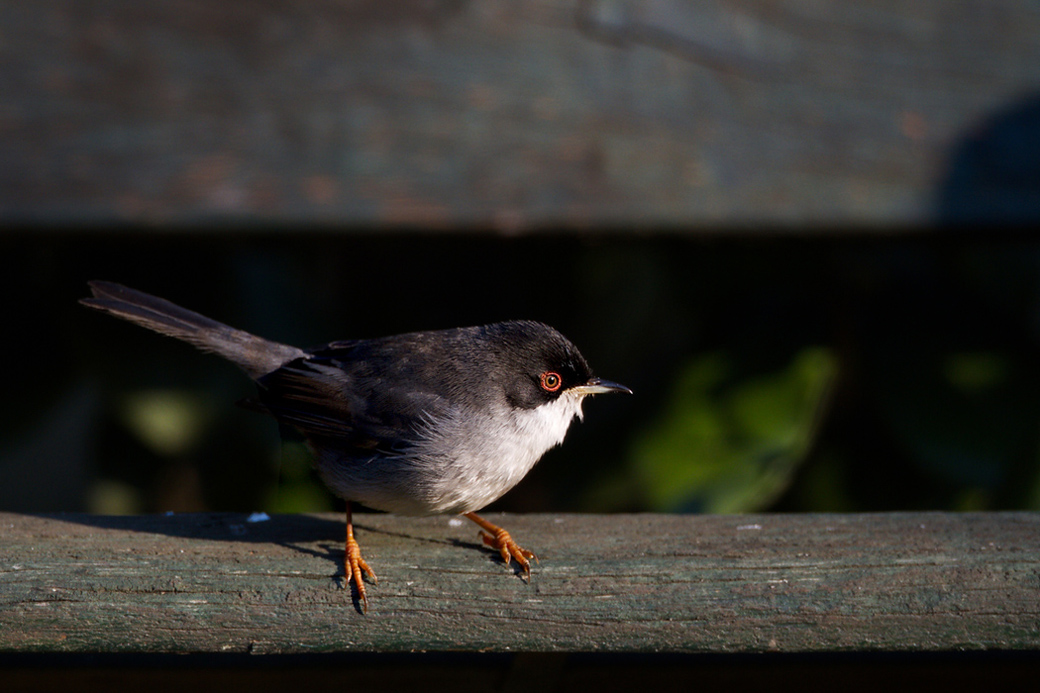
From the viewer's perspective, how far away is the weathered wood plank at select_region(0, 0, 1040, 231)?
2564 mm

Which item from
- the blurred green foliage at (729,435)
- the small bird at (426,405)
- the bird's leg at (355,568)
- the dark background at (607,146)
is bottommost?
the blurred green foliage at (729,435)

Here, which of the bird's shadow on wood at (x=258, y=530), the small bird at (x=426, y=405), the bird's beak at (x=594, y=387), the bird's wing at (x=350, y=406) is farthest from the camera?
the bird's beak at (x=594, y=387)

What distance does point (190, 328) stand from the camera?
258 centimetres

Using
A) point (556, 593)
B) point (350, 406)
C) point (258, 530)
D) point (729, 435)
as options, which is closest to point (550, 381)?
point (350, 406)

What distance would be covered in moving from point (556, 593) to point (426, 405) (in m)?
0.68

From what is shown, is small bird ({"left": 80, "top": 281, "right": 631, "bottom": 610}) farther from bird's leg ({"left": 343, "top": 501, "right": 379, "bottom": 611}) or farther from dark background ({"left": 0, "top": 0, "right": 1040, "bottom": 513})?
dark background ({"left": 0, "top": 0, "right": 1040, "bottom": 513})

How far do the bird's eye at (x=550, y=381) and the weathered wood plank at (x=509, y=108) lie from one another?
490mm

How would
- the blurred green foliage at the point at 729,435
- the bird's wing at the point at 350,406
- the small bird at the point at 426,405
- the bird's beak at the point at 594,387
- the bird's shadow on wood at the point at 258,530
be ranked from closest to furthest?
the bird's shadow on wood at the point at 258,530
the small bird at the point at 426,405
the bird's wing at the point at 350,406
the bird's beak at the point at 594,387
the blurred green foliage at the point at 729,435

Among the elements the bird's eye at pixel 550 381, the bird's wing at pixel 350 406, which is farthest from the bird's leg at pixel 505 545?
the bird's eye at pixel 550 381

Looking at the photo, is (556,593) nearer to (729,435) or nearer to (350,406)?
(350,406)

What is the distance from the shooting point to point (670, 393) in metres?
3.21

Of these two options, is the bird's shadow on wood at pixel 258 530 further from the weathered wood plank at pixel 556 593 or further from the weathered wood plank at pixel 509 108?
the weathered wood plank at pixel 509 108

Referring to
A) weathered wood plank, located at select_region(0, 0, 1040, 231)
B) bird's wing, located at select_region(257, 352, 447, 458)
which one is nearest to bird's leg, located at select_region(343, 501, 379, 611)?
bird's wing, located at select_region(257, 352, 447, 458)

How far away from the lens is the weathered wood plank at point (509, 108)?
256 centimetres
